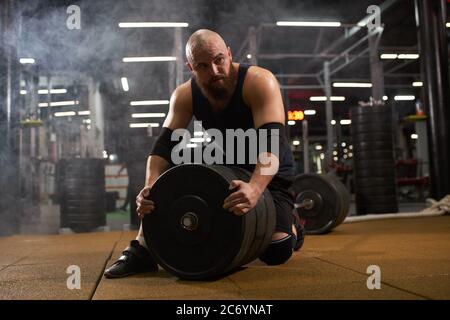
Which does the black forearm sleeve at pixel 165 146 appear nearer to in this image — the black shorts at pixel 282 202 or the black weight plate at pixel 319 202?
the black shorts at pixel 282 202

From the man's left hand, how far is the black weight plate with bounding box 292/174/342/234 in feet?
5.11

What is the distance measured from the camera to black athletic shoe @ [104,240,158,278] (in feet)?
4.69

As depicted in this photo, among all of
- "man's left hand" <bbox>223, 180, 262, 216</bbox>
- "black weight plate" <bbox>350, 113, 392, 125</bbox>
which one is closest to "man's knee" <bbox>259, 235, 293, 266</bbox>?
"man's left hand" <bbox>223, 180, 262, 216</bbox>

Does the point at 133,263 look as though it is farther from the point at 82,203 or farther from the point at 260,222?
the point at 82,203

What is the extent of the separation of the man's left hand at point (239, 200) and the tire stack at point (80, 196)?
108 inches

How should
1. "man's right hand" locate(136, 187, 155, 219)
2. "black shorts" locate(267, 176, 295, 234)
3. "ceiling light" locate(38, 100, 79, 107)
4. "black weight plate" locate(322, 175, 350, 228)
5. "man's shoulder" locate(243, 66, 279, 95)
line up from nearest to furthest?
"man's right hand" locate(136, 187, 155, 219) < "man's shoulder" locate(243, 66, 279, 95) < "black shorts" locate(267, 176, 295, 234) < "black weight plate" locate(322, 175, 350, 228) < "ceiling light" locate(38, 100, 79, 107)

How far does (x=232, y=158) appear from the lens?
1.70 m

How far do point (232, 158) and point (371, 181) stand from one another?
2659 millimetres

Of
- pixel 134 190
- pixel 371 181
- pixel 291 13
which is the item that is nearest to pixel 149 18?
pixel 134 190

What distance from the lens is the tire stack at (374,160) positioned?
396 cm

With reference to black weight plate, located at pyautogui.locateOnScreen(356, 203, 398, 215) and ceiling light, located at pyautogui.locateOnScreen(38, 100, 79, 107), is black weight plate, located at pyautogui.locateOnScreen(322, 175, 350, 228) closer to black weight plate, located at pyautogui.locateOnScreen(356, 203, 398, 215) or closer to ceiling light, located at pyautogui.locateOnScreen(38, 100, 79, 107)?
black weight plate, located at pyautogui.locateOnScreen(356, 203, 398, 215)

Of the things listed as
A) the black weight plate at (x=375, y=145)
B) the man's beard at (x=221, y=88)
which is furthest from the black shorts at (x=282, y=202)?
the black weight plate at (x=375, y=145)

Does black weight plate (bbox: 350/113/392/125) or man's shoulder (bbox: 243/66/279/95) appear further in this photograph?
black weight plate (bbox: 350/113/392/125)

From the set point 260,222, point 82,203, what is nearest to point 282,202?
point 260,222
